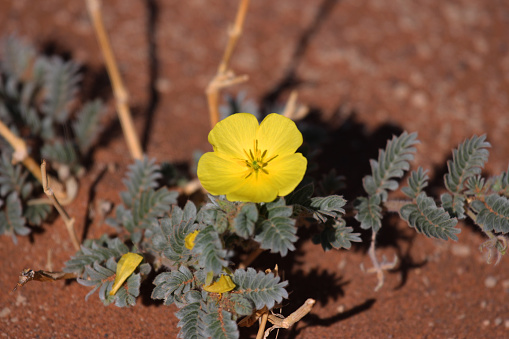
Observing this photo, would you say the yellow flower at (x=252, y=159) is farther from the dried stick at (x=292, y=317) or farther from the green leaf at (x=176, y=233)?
the dried stick at (x=292, y=317)

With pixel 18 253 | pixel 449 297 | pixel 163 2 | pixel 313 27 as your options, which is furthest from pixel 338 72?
Result: pixel 18 253

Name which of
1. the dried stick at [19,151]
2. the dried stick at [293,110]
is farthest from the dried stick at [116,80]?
the dried stick at [293,110]

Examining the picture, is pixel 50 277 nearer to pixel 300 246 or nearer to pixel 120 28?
pixel 300 246

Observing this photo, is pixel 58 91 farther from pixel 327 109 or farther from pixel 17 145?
pixel 327 109

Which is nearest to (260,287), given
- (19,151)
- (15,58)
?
(19,151)

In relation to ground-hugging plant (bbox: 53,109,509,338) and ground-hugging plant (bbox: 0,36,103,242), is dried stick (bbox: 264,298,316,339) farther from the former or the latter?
ground-hugging plant (bbox: 0,36,103,242)

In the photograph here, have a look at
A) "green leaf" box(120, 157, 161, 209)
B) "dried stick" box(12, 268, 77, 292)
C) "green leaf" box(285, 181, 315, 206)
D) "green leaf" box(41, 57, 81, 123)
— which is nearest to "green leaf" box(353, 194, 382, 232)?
"green leaf" box(285, 181, 315, 206)
